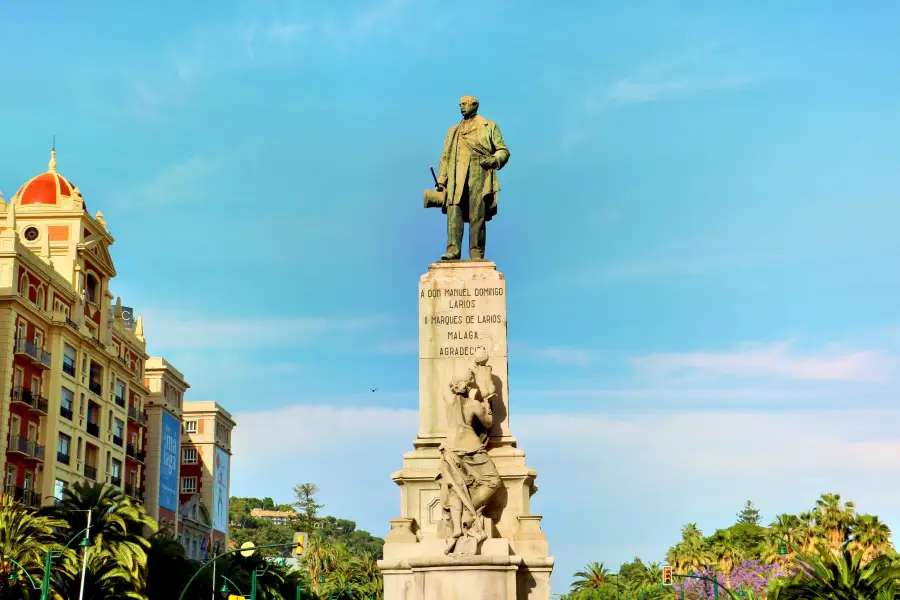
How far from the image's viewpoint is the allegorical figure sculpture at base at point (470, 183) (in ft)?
80.7

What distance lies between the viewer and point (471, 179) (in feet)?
81.2

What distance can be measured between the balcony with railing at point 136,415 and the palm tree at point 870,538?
51.5 metres

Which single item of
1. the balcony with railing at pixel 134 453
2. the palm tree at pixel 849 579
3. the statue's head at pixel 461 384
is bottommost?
the palm tree at pixel 849 579

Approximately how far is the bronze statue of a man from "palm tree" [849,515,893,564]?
5694cm

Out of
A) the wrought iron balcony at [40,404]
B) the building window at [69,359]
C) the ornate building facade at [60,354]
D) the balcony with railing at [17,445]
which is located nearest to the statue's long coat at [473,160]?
the ornate building facade at [60,354]

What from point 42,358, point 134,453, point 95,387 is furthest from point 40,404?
point 134,453

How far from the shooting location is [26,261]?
225 feet

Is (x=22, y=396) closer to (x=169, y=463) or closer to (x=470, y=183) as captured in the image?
(x=169, y=463)

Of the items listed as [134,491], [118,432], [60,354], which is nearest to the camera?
[60,354]

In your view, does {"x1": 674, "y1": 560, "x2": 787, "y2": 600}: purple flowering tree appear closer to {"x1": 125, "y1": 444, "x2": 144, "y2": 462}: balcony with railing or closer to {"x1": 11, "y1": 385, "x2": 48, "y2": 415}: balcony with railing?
{"x1": 125, "y1": 444, "x2": 144, "y2": 462}: balcony with railing

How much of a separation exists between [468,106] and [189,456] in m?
102

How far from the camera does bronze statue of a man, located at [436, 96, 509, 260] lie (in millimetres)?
24594

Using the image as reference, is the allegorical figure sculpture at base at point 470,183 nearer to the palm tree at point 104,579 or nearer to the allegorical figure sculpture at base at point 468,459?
the allegorical figure sculpture at base at point 468,459

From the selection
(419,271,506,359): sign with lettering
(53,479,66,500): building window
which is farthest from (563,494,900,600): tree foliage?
(53,479,66,500): building window
